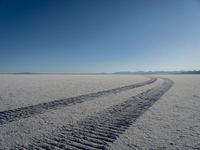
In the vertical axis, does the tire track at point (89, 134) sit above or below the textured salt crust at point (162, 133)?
above

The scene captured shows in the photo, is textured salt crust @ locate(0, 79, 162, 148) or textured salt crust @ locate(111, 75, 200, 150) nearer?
textured salt crust @ locate(111, 75, 200, 150)

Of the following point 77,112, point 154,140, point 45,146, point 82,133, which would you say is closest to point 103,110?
point 77,112

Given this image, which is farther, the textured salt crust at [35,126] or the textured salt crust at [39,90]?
the textured salt crust at [39,90]

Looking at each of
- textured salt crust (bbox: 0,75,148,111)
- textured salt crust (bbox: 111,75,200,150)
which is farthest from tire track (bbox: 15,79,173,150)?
textured salt crust (bbox: 0,75,148,111)

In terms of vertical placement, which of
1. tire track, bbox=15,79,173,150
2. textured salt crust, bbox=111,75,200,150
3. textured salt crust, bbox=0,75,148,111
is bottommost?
textured salt crust, bbox=111,75,200,150

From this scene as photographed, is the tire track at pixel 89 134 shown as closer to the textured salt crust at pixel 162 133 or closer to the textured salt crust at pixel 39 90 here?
the textured salt crust at pixel 162 133

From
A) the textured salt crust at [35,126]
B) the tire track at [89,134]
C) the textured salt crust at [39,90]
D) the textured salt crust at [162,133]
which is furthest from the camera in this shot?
the textured salt crust at [39,90]

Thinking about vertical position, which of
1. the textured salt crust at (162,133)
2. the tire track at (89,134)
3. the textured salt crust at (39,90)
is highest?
the textured salt crust at (39,90)

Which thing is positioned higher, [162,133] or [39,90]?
[39,90]

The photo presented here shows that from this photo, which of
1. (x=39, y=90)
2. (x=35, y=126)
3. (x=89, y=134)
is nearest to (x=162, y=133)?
(x=89, y=134)

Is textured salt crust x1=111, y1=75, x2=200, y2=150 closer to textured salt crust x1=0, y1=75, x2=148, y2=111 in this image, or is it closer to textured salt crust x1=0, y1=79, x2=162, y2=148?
textured salt crust x1=0, y1=79, x2=162, y2=148

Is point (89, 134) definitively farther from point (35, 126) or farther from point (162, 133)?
point (162, 133)

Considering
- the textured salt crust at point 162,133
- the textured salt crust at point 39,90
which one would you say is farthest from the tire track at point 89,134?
the textured salt crust at point 39,90

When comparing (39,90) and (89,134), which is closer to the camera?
(89,134)
